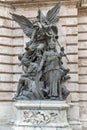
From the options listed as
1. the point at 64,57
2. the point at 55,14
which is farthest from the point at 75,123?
the point at 55,14

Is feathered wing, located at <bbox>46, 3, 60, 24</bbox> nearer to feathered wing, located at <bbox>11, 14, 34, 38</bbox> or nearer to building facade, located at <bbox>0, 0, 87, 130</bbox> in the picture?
building facade, located at <bbox>0, 0, 87, 130</bbox>

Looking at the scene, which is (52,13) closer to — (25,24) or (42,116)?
(25,24)

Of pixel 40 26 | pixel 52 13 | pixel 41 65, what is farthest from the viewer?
pixel 52 13

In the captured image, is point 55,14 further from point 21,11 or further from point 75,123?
point 75,123

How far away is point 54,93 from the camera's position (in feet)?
38.7

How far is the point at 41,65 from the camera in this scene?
11.9m

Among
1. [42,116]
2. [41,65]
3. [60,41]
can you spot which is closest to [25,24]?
[60,41]

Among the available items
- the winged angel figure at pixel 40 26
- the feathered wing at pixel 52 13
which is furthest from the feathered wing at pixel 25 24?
the feathered wing at pixel 52 13

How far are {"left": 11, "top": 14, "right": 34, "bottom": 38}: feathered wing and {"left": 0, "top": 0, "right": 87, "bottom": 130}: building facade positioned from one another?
1.39 ft

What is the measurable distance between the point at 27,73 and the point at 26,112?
146 cm

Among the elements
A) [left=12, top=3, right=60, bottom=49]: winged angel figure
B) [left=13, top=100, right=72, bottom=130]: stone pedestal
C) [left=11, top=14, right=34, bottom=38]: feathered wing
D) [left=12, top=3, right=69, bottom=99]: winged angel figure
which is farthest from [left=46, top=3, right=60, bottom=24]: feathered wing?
[left=13, top=100, right=72, bottom=130]: stone pedestal

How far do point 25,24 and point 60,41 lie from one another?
1.55 metres

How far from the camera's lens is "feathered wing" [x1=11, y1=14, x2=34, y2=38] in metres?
13.1

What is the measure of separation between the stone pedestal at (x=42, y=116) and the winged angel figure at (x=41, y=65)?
339 millimetres
